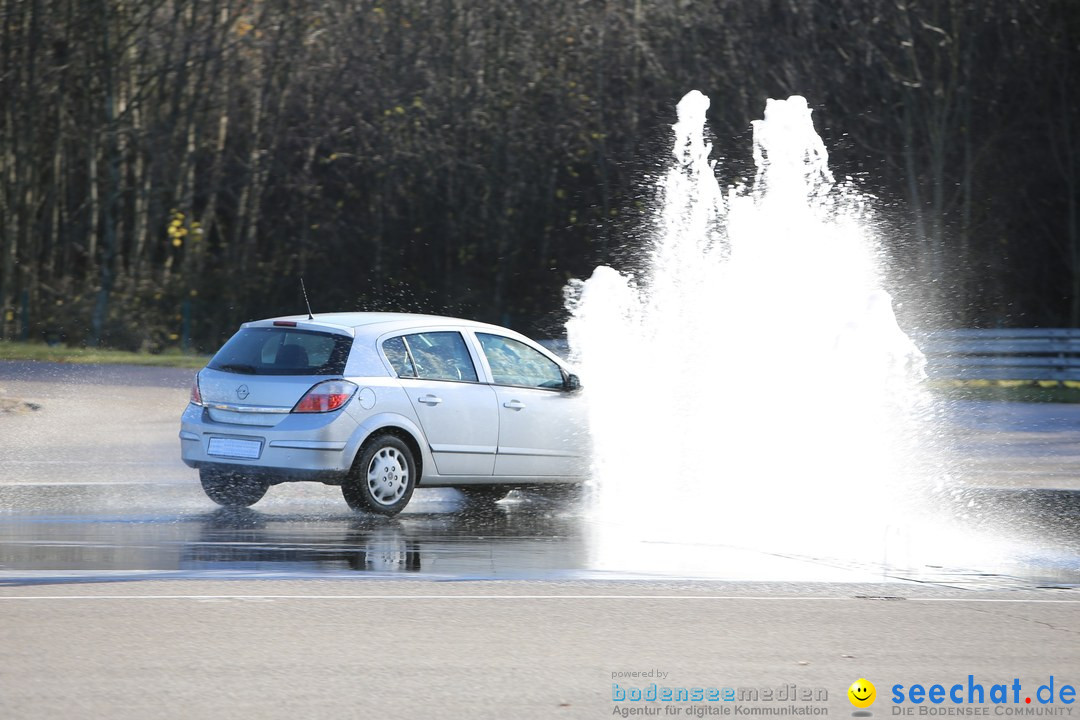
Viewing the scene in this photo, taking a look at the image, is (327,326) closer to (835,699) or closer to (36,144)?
(835,699)

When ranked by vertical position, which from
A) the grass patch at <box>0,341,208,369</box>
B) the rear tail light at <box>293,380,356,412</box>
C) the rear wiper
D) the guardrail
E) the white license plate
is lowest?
the white license plate

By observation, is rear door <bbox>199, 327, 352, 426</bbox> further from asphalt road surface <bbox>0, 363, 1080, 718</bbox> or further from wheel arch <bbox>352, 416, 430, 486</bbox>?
asphalt road surface <bbox>0, 363, 1080, 718</bbox>

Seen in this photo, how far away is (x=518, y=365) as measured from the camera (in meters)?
13.6

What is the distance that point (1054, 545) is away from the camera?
11516 millimetres

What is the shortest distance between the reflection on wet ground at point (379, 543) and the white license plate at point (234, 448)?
0.48 metres

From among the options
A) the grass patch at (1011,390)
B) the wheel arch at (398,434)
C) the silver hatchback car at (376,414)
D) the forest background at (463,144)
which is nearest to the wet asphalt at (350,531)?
the silver hatchback car at (376,414)

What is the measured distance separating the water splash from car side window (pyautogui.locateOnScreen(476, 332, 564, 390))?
1.77ft

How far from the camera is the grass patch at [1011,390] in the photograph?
86.6 feet

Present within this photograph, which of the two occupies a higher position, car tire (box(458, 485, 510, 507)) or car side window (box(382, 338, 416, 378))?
car side window (box(382, 338, 416, 378))

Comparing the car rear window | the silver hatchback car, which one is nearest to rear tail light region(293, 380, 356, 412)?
the silver hatchback car

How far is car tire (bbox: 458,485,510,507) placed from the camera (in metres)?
13.7

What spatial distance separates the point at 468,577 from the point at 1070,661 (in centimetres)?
358

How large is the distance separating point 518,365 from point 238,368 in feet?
7.81

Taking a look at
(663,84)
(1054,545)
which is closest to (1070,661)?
(1054,545)
